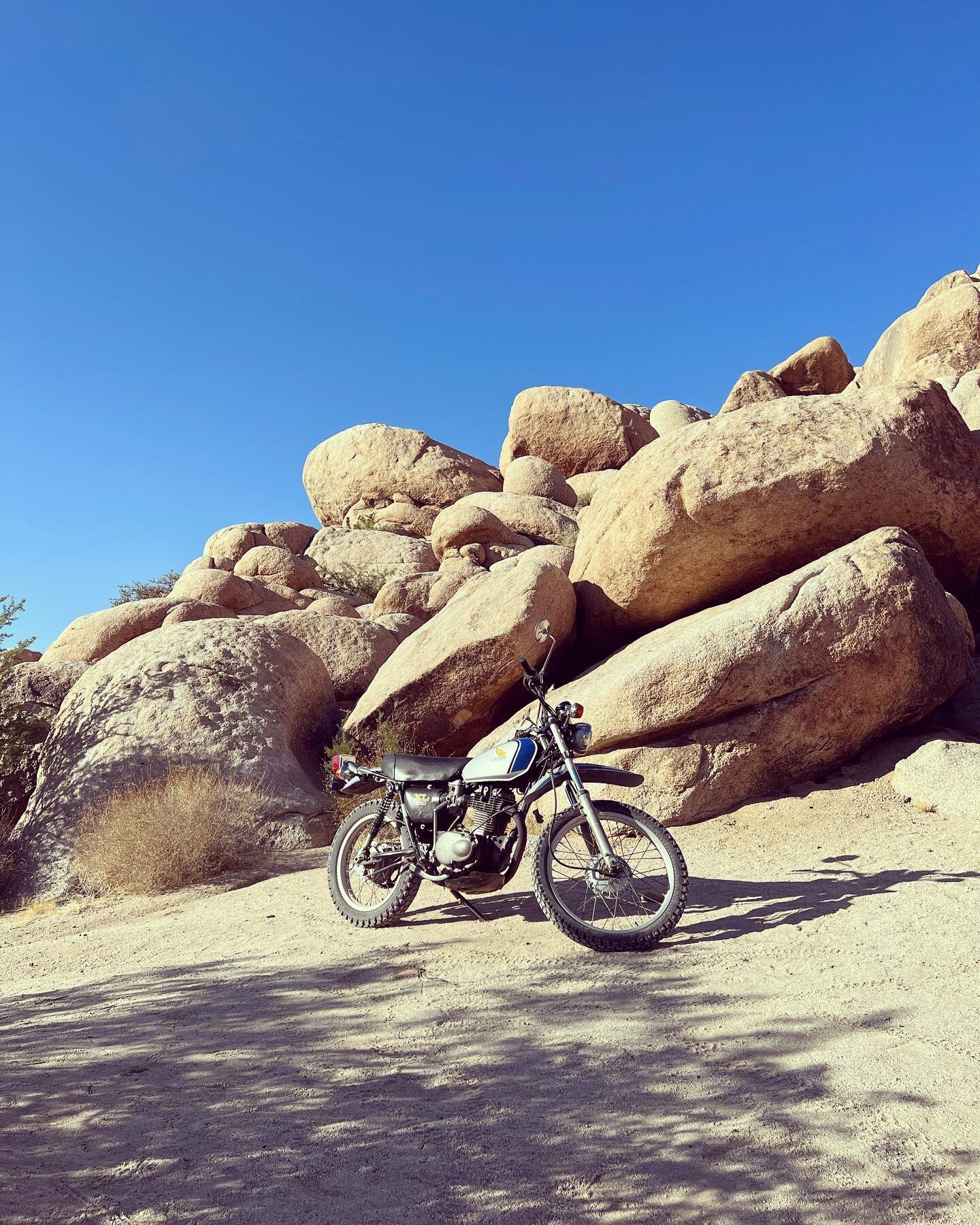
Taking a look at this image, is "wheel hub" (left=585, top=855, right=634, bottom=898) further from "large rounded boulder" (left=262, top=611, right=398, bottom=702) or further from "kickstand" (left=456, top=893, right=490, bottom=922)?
"large rounded boulder" (left=262, top=611, right=398, bottom=702)

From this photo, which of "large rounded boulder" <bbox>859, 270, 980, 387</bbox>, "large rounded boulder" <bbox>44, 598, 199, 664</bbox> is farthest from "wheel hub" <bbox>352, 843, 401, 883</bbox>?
"large rounded boulder" <bbox>859, 270, 980, 387</bbox>

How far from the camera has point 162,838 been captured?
820 cm

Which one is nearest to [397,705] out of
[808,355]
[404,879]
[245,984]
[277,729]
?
[277,729]

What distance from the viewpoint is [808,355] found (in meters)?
22.7

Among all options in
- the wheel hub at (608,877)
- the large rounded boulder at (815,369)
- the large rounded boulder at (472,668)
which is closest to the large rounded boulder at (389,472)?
the large rounded boulder at (815,369)

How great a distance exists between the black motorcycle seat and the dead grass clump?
113 inches

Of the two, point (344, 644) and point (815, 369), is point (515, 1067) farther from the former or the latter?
point (815, 369)

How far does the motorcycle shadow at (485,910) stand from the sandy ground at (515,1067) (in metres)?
0.04

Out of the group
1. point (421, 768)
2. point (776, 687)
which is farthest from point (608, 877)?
point (776, 687)

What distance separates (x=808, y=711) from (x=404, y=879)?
419cm

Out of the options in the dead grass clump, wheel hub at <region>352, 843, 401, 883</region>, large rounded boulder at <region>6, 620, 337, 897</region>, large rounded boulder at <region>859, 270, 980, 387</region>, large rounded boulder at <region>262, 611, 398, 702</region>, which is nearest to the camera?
wheel hub at <region>352, 843, 401, 883</region>

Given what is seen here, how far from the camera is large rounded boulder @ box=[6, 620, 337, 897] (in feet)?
29.8

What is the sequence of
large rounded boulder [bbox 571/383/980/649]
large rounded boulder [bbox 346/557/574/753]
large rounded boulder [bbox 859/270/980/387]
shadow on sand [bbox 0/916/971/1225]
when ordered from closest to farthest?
1. shadow on sand [bbox 0/916/971/1225]
2. large rounded boulder [bbox 571/383/980/649]
3. large rounded boulder [bbox 346/557/574/753]
4. large rounded boulder [bbox 859/270/980/387]

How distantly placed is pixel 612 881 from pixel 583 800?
494 millimetres
